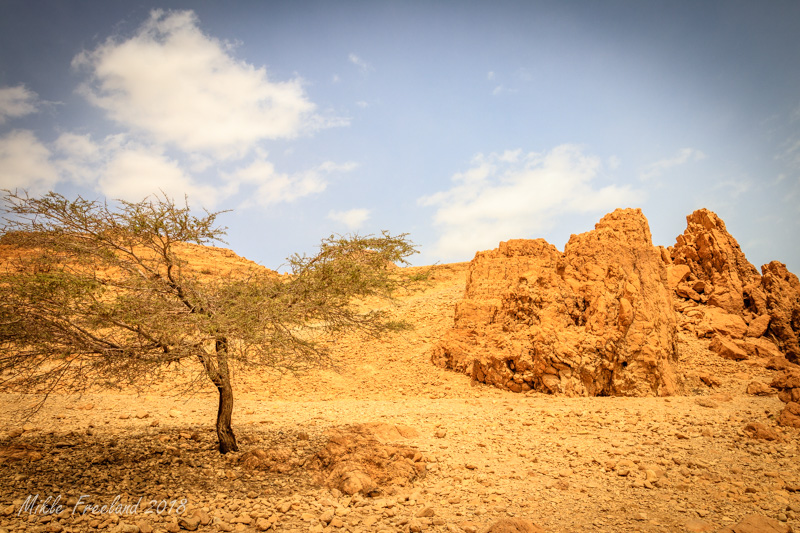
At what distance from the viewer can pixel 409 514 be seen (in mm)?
5273

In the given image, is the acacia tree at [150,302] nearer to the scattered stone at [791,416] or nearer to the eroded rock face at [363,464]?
the eroded rock face at [363,464]

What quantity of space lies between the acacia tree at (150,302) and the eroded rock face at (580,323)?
5.51 meters

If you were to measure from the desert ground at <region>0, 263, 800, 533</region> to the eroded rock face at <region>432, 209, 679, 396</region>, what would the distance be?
2.54 feet

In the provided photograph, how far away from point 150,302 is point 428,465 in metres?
4.48

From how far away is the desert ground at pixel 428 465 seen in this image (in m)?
5.07

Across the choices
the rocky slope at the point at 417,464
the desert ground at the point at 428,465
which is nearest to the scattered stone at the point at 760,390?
the rocky slope at the point at 417,464

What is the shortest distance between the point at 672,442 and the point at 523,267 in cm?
796

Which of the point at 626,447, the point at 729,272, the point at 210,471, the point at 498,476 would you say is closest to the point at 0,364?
the point at 210,471

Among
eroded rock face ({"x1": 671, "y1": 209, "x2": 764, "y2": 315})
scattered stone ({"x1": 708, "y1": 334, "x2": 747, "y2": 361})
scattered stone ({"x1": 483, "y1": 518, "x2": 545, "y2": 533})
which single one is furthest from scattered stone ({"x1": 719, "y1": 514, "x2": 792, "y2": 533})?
eroded rock face ({"x1": 671, "y1": 209, "x2": 764, "y2": 315})

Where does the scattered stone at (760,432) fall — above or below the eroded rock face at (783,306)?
below

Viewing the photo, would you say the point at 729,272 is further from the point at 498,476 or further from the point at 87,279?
the point at 87,279

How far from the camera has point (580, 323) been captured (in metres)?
12.2

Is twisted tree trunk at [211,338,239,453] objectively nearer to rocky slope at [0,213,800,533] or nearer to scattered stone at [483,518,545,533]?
rocky slope at [0,213,800,533]

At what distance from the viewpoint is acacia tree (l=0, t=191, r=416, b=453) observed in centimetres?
582
